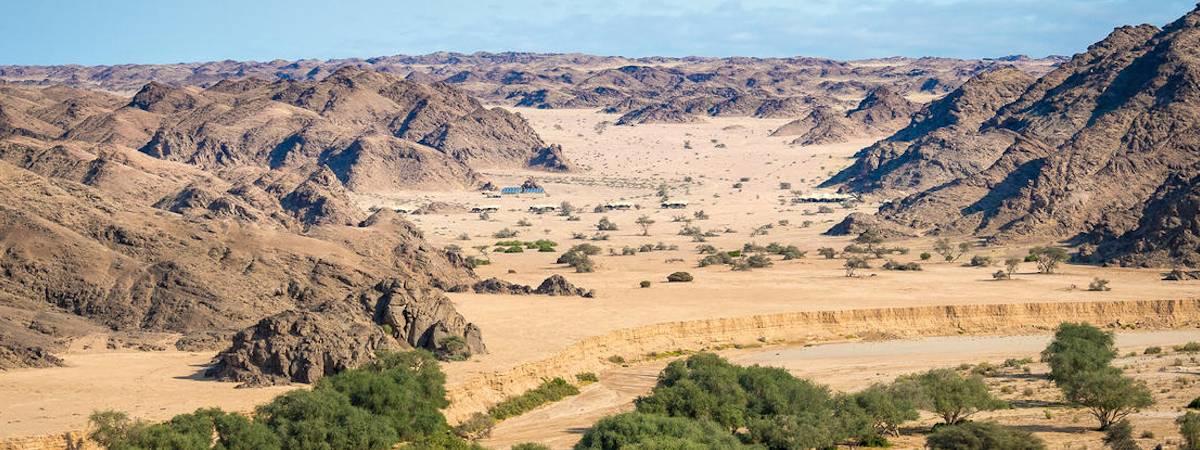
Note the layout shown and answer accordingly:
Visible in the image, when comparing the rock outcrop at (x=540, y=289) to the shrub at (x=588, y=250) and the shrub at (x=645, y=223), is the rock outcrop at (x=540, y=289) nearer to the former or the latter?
the shrub at (x=588, y=250)

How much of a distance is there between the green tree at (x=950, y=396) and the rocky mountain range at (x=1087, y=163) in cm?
3339

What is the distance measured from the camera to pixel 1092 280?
214 ft

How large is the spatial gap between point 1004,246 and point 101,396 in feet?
183

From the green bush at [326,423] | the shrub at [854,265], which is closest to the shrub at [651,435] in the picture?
the green bush at [326,423]

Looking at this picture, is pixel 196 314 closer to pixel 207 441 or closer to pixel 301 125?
pixel 207 441

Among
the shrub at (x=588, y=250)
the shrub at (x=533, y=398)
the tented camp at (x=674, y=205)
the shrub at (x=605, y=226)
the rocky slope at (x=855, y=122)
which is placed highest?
the rocky slope at (x=855, y=122)

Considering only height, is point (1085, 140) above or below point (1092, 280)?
above

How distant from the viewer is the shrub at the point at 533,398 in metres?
40.3

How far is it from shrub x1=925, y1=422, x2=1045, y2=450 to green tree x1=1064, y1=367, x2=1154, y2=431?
14.5ft

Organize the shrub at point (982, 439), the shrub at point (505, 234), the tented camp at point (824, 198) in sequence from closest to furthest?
the shrub at point (982, 439) → the shrub at point (505, 234) → the tented camp at point (824, 198)

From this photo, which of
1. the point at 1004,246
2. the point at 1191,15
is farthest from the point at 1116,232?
the point at 1191,15

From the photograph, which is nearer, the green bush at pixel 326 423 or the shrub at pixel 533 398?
the green bush at pixel 326 423

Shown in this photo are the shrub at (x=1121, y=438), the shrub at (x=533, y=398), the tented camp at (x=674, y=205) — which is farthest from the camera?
the tented camp at (x=674, y=205)

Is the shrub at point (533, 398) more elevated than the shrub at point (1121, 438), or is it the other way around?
the shrub at point (533, 398)
